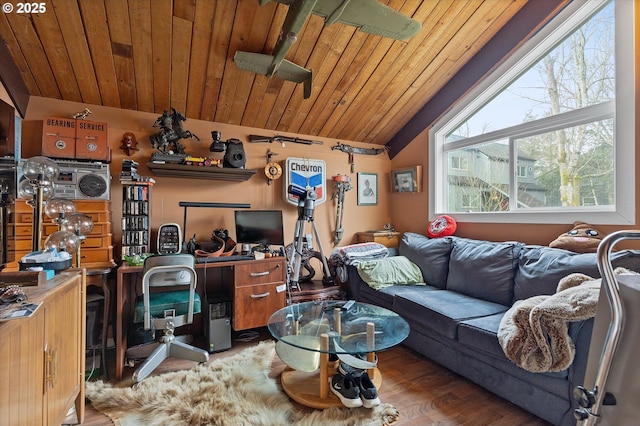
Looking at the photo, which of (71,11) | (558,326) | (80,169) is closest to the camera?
(558,326)

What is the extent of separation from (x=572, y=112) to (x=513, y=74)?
2.14ft

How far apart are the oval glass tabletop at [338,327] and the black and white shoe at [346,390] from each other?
23cm

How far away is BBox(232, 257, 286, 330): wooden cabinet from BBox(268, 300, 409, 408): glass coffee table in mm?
418

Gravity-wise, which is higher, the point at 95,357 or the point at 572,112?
the point at 572,112

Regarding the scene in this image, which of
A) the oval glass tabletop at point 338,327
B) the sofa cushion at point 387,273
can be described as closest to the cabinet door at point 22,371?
the oval glass tabletop at point 338,327

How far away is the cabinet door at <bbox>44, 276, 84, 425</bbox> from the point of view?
114 cm

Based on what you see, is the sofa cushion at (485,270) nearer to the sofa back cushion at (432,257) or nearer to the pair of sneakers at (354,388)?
the sofa back cushion at (432,257)

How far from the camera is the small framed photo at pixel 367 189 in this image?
368 cm

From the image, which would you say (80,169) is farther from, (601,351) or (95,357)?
(601,351)

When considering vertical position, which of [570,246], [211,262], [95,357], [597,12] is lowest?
[95,357]

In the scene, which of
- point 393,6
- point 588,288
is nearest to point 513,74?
point 393,6

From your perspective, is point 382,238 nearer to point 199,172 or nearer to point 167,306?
point 199,172

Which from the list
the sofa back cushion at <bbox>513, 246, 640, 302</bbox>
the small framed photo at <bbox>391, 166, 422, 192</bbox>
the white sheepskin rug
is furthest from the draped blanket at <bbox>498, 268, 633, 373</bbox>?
the small framed photo at <bbox>391, 166, 422, 192</bbox>

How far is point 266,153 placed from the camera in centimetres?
316
